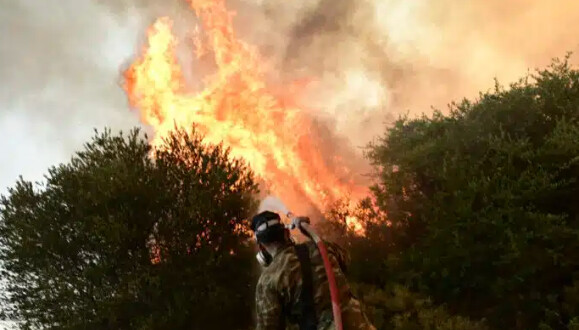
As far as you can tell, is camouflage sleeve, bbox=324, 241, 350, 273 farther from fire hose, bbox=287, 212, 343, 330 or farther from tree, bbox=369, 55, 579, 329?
tree, bbox=369, 55, 579, 329

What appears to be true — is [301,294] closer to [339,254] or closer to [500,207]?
[339,254]

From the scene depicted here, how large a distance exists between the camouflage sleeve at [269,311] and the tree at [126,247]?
16825 millimetres

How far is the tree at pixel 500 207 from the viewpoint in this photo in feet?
62.8

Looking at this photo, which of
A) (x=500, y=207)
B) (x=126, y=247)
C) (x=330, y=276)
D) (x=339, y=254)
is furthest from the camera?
(x=126, y=247)

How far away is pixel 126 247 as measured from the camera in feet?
70.3

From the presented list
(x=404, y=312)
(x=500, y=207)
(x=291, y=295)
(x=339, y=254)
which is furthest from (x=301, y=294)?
(x=500, y=207)

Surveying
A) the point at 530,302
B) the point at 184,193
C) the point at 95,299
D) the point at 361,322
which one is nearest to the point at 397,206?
the point at 530,302

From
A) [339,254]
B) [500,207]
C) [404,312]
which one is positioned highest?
[500,207]

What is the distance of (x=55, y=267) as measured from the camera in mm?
21438

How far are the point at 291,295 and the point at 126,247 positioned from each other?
18518 mm

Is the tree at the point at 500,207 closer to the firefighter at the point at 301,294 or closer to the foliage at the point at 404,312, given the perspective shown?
the foliage at the point at 404,312

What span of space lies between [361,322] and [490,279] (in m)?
17.7

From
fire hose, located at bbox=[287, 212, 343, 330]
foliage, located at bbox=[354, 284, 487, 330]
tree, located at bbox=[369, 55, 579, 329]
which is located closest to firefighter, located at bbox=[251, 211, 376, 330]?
fire hose, located at bbox=[287, 212, 343, 330]

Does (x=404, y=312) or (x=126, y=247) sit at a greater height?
(x=126, y=247)
